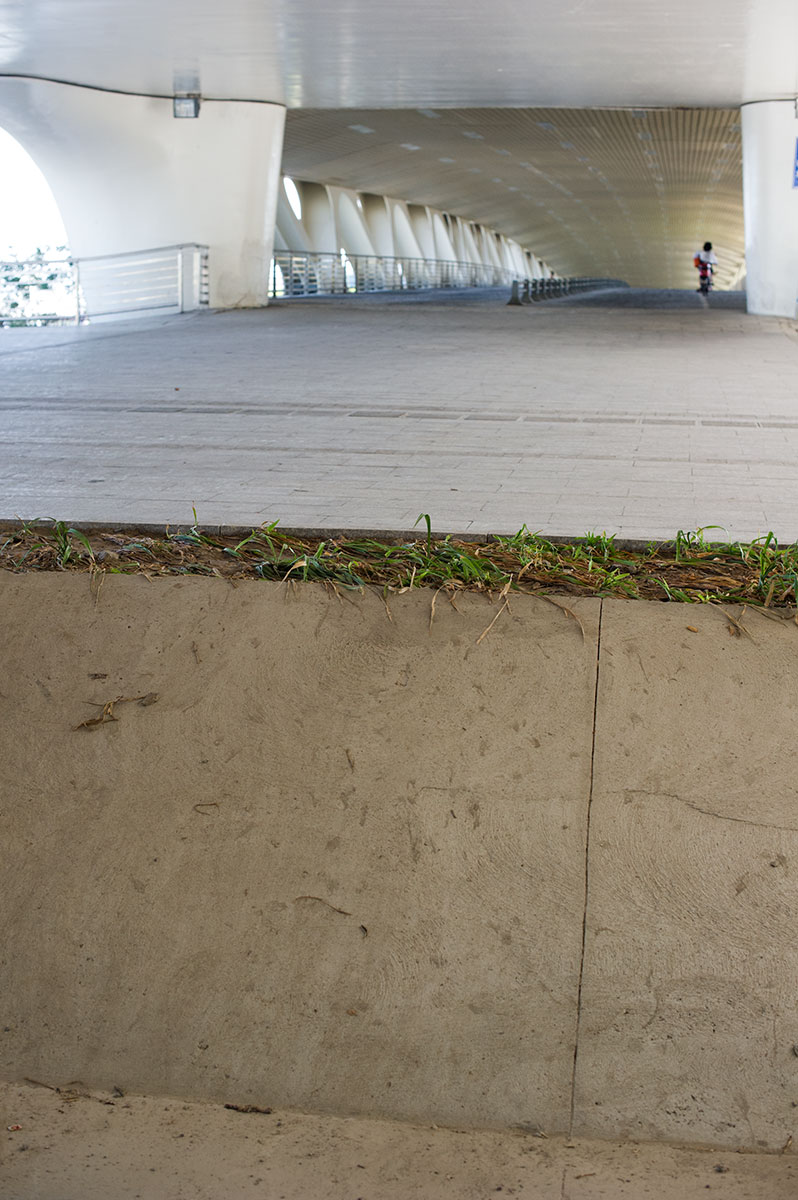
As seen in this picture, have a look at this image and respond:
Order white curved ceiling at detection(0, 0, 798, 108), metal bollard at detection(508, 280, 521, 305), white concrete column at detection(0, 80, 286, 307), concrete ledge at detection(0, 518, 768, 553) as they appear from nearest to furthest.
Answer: concrete ledge at detection(0, 518, 768, 553) → white curved ceiling at detection(0, 0, 798, 108) → white concrete column at detection(0, 80, 286, 307) → metal bollard at detection(508, 280, 521, 305)

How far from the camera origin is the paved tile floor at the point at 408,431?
18.1ft

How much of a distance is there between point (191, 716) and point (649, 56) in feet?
60.8

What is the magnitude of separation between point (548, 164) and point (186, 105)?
20.0 meters

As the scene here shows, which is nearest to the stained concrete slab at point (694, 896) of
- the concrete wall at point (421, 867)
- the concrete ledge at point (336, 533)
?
the concrete wall at point (421, 867)

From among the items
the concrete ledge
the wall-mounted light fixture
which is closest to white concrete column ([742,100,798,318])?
the wall-mounted light fixture

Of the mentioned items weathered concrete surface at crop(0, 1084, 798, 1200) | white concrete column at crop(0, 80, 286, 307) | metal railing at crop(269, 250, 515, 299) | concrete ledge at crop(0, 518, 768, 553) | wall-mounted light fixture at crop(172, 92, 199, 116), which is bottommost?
metal railing at crop(269, 250, 515, 299)

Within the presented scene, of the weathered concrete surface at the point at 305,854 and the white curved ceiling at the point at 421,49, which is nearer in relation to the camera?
the weathered concrete surface at the point at 305,854

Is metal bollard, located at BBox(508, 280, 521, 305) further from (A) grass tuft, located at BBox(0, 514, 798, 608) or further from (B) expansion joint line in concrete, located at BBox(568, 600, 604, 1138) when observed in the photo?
(B) expansion joint line in concrete, located at BBox(568, 600, 604, 1138)

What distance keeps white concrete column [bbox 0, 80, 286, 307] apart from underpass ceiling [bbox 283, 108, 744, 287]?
446 cm

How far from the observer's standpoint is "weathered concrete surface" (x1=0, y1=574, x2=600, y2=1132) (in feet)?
10.5

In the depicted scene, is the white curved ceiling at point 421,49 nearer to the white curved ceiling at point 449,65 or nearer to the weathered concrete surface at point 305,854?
the white curved ceiling at point 449,65

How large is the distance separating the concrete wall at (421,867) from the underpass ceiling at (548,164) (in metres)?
23.9

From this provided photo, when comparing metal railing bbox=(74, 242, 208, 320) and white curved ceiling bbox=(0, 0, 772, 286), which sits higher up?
white curved ceiling bbox=(0, 0, 772, 286)

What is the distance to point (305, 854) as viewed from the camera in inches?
135
